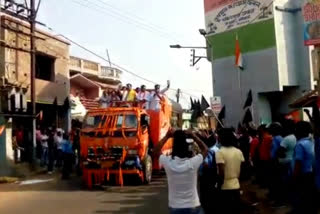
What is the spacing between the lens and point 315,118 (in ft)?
22.7

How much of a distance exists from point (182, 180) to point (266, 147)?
6619 millimetres

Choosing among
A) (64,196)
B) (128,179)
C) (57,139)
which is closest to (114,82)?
(57,139)

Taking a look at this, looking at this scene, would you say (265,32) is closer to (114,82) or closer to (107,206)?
(114,82)

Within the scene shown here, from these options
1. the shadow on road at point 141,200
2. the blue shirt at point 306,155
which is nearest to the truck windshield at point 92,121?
the shadow on road at point 141,200

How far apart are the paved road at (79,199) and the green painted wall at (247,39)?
16050 millimetres

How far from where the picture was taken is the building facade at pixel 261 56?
1161 inches

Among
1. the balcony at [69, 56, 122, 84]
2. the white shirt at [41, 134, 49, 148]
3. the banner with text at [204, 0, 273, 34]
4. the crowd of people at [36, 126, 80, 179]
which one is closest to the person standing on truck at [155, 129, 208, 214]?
the crowd of people at [36, 126, 80, 179]

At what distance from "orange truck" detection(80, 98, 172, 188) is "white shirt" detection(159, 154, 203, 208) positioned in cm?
961

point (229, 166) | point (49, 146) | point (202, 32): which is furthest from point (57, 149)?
point (202, 32)

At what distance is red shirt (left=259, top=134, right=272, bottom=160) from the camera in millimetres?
11606

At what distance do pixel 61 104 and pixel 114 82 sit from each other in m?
13.5

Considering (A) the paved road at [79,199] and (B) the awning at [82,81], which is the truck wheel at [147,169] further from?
(B) the awning at [82,81]

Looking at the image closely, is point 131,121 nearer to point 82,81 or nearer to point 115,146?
point 115,146

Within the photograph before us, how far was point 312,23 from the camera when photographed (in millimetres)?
7777
